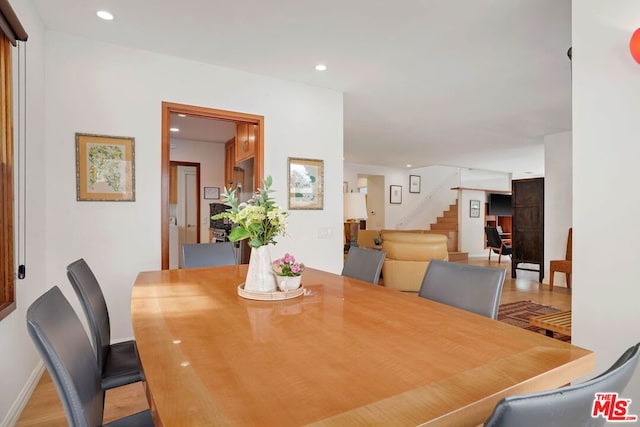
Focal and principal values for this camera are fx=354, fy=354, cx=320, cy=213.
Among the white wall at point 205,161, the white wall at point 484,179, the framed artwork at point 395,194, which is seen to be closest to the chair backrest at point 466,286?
the white wall at point 205,161

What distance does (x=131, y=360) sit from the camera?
165 centimetres

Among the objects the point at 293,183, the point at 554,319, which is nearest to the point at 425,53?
the point at 293,183

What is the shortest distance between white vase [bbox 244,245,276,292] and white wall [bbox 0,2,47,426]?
1.37m

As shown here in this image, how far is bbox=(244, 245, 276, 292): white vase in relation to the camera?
5.36ft

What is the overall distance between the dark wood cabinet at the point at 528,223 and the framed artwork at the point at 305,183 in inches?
180

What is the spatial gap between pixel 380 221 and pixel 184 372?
9.64 meters

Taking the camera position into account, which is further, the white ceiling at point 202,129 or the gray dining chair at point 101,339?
the white ceiling at point 202,129

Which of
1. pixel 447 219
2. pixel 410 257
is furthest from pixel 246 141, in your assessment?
pixel 447 219

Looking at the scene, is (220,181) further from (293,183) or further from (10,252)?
(10,252)

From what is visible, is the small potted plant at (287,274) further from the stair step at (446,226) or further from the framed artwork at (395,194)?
the stair step at (446,226)

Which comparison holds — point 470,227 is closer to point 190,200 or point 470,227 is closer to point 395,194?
point 395,194

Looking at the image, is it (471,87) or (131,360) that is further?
(471,87)

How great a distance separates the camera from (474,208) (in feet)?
36.0

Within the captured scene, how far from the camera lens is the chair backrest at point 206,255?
2.70 meters
